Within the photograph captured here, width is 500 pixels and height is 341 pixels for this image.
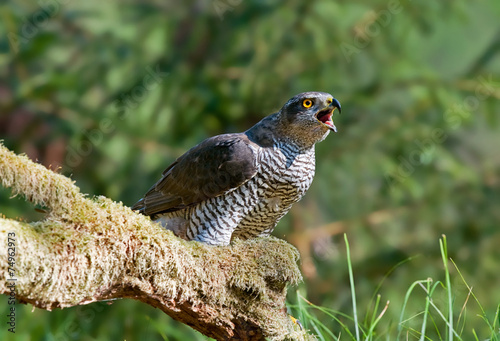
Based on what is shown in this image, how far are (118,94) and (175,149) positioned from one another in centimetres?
83

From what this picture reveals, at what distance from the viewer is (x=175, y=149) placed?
6.04 m

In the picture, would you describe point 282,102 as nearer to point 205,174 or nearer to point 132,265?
point 205,174

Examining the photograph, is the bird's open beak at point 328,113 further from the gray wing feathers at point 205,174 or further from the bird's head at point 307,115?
the gray wing feathers at point 205,174

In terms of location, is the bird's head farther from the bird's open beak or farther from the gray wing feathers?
the gray wing feathers

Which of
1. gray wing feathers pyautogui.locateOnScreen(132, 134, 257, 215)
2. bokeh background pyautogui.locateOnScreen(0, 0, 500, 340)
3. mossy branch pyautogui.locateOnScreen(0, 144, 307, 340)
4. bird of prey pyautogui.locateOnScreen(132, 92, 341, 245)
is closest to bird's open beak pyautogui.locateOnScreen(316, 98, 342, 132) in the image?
bird of prey pyautogui.locateOnScreen(132, 92, 341, 245)

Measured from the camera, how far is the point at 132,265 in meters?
2.26

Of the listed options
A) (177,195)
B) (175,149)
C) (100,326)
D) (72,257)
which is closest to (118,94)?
(175,149)

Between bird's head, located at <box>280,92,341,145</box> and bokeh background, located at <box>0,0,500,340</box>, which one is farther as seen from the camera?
bokeh background, located at <box>0,0,500,340</box>

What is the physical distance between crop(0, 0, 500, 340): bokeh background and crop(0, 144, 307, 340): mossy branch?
324 cm

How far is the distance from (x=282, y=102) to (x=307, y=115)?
2979 millimetres

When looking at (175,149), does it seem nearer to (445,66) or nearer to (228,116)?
(228,116)

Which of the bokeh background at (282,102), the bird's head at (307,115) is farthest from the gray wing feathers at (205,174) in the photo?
the bokeh background at (282,102)

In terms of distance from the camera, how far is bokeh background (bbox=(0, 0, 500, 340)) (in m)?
6.01

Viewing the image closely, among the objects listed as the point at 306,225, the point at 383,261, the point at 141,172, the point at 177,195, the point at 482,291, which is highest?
the point at 177,195
